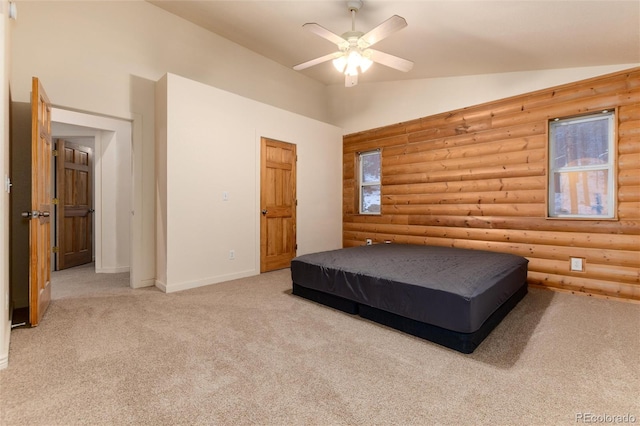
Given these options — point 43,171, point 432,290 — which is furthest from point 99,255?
point 432,290

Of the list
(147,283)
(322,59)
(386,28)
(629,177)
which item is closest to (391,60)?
(386,28)

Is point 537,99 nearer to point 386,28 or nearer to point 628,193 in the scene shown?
→ point 628,193

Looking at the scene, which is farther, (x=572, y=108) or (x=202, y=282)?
(x=202, y=282)

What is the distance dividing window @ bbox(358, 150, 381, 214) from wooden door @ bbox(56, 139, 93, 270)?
16.5 feet

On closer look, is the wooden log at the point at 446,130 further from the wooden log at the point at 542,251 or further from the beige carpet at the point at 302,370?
the beige carpet at the point at 302,370

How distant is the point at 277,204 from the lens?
15.3 feet

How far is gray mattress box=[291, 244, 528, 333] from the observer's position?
205 centimetres

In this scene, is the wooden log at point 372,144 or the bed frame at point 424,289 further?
the wooden log at point 372,144

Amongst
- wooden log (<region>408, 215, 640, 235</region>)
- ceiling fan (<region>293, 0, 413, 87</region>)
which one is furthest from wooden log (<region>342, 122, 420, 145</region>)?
ceiling fan (<region>293, 0, 413, 87</region>)

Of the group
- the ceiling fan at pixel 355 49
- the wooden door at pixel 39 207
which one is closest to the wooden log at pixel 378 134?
the ceiling fan at pixel 355 49

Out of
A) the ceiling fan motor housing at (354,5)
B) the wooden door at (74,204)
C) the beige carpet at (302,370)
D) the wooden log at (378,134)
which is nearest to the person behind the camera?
the beige carpet at (302,370)

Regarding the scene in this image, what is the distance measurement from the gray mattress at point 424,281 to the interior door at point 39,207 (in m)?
2.23

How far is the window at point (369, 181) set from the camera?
5.41 m

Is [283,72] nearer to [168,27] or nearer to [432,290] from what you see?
[168,27]
